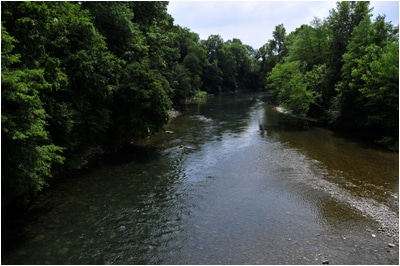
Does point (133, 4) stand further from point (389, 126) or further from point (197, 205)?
point (389, 126)

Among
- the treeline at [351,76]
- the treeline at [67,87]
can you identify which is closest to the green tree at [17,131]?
the treeline at [67,87]

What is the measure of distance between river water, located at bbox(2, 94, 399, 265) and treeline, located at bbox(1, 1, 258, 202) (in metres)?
2.27

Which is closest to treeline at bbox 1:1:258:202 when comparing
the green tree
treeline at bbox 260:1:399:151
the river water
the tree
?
the green tree

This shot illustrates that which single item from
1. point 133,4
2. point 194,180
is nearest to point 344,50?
point 133,4

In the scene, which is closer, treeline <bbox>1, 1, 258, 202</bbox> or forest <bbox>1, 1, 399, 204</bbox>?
treeline <bbox>1, 1, 258, 202</bbox>

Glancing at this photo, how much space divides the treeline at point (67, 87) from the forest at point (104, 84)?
2.2 inches

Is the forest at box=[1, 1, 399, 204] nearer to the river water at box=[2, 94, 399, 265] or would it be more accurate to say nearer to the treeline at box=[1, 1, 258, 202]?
the treeline at box=[1, 1, 258, 202]

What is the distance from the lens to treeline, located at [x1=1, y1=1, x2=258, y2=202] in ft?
38.6

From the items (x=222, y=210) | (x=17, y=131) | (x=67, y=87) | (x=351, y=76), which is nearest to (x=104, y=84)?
(x=67, y=87)

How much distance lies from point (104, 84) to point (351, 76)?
2310cm

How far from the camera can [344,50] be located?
36656 millimetres

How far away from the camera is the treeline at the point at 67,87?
11758 millimetres

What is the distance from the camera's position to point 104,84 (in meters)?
20.9

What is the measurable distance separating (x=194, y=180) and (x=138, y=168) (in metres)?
4.35
